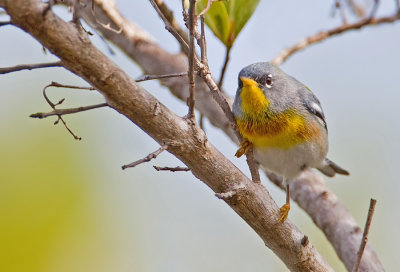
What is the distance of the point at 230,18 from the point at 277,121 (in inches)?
29.9

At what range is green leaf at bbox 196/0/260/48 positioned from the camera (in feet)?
8.68

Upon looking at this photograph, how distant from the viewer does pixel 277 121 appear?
311 centimetres

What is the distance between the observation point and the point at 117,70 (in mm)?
1772

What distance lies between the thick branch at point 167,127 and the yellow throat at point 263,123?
2.46 feet

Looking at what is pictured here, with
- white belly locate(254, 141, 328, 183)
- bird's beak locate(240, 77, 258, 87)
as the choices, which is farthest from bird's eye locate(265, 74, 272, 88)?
white belly locate(254, 141, 328, 183)

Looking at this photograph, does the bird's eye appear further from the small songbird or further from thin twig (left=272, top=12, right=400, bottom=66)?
thin twig (left=272, top=12, right=400, bottom=66)

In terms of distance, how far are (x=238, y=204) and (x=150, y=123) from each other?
1.94ft

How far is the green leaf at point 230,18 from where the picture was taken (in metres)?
2.64

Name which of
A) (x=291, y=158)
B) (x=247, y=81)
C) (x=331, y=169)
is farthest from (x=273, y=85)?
(x=331, y=169)

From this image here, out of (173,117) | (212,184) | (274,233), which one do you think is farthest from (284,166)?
(173,117)

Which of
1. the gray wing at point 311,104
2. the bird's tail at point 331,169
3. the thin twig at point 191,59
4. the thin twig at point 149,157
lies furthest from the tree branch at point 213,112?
the thin twig at point 149,157

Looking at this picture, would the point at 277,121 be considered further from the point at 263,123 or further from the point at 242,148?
the point at 242,148

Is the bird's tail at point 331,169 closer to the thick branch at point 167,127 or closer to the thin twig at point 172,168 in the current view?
the thick branch at point 167,127

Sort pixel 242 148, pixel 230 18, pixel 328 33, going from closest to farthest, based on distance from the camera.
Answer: pixel 230 18 < pixel 242 148 < pixel 328 33
